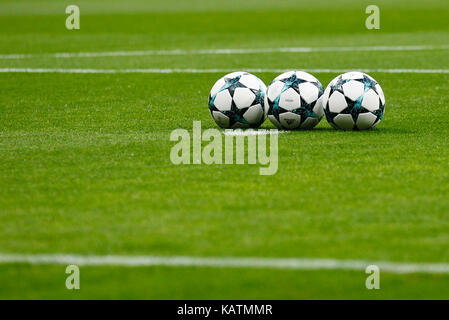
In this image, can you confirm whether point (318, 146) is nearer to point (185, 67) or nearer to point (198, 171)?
point (198, 171)

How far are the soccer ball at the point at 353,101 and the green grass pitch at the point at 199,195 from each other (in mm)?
249

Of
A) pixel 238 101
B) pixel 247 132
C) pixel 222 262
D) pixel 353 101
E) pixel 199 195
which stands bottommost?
pixel 222 262

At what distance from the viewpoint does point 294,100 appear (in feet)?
44.2

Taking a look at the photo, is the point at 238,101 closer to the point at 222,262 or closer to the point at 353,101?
the point at 353,101

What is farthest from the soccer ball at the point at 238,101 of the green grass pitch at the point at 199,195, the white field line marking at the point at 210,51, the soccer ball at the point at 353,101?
the white field line marking at the point at 210,51

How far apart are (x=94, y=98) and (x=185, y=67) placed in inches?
220

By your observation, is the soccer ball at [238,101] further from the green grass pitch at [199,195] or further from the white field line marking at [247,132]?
the green grass pitch at [199,195]

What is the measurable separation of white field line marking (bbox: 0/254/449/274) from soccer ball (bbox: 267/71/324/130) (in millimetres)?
6289

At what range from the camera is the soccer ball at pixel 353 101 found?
13.4 m

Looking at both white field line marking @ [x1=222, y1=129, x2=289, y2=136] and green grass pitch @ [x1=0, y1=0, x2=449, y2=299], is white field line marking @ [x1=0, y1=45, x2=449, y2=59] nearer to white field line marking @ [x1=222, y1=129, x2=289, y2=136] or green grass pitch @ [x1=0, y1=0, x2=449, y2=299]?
green grass pitch @ [x1=0, y1=0, x2=449, y2=299]

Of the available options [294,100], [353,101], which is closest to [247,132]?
[294,100]

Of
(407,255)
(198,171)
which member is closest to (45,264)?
(407,255)

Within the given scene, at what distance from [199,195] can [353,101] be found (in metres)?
4.56

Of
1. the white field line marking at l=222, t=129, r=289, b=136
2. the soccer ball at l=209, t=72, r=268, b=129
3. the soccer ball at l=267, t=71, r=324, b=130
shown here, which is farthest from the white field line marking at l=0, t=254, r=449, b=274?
the soccer ball at l=209, t=72, r=268, b=129
